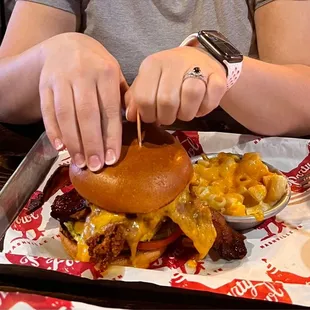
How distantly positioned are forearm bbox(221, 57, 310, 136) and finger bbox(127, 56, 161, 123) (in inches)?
14.4

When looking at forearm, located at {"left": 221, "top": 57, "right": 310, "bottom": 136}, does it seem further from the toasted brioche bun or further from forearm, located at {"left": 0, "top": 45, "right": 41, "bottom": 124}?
forearm, located at {"left": 0, "top": 45, "right": 41, "bottom": 124}

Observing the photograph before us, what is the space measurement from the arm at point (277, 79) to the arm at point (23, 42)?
0.57 m

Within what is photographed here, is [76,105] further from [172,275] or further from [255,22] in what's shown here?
[255,22]

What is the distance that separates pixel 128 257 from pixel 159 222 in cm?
9

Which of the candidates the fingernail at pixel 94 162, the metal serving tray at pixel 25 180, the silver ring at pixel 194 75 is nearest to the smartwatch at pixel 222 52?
the silver ring at pixel 194 75

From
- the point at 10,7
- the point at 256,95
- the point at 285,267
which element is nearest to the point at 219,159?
the point at 256,95

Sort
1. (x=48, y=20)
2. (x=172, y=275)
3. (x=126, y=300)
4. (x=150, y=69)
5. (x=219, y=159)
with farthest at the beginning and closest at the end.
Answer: (x=48, y=20) < (x=219, y=159) < (x=150, y=69) < (x=172, y=275) < (x=126, y=300)

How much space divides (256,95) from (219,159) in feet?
0.66

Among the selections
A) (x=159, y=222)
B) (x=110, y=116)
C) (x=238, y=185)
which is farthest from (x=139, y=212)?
(x=238, y=185)

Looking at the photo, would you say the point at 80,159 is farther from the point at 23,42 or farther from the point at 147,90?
the point at 23,42

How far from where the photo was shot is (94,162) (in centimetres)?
103

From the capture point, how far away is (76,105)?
101 cm

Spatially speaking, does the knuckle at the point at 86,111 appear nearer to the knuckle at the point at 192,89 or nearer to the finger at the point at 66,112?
the finger at the point at 66,112

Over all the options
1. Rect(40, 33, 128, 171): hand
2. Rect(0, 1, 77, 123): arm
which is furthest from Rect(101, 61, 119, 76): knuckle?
Rect(0, 1, 77, 123): arm
